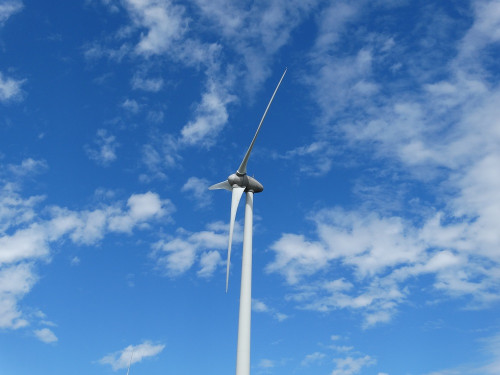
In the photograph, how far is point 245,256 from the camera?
42.0 m

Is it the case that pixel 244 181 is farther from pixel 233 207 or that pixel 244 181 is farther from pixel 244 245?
pixel 244 245

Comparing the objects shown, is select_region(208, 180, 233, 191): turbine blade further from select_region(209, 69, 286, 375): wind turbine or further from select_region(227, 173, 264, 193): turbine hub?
select_region(227, 173, 264, 193): turbine hub

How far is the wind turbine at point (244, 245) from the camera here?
38250mm

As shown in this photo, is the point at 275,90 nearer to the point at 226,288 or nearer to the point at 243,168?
the point at 243,168

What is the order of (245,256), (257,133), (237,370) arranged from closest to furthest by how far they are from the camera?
(237,370), (245,256), (257,133)

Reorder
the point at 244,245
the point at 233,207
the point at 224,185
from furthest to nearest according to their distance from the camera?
1. the point at 224,185
2. the point at 233,207
3. the point at 244,245

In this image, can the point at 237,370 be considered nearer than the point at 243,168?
Yes

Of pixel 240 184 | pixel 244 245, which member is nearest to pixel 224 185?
pixel 240 184

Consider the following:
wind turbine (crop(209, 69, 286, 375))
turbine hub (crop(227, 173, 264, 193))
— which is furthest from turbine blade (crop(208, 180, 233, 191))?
turbine hub (crop(227, 173, 264, 193))

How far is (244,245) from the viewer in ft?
140

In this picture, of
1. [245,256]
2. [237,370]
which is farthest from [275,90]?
[237,370]

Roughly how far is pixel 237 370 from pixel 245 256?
29.6 ft

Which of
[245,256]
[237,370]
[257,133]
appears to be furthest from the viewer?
[257,133]

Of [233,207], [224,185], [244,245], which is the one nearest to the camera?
[244,245]
